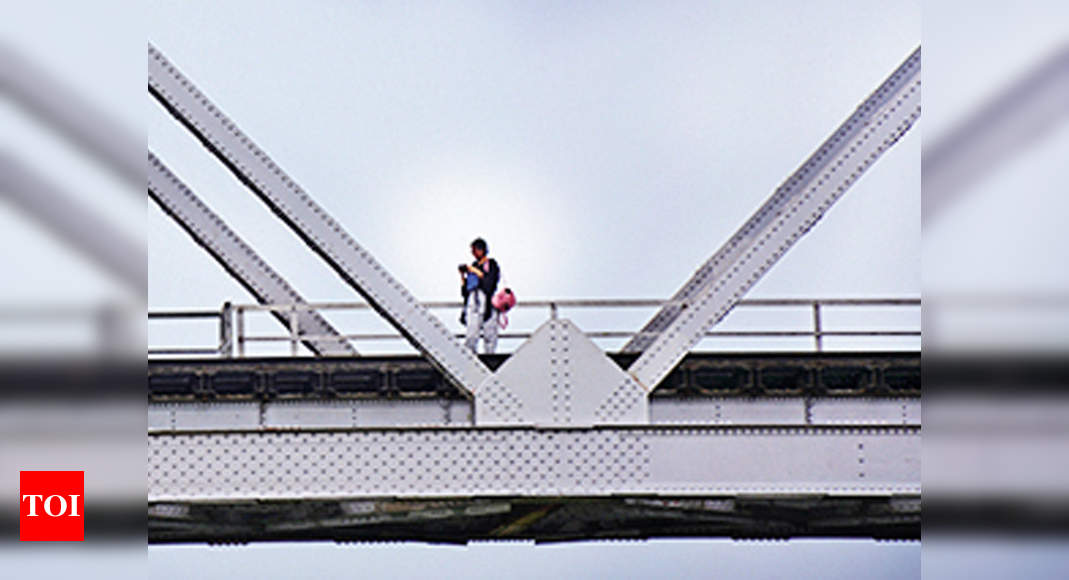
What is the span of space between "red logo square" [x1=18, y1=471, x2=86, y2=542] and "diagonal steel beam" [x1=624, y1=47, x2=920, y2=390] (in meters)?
8.16

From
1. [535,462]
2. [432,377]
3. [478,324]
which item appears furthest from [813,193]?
[478,324]

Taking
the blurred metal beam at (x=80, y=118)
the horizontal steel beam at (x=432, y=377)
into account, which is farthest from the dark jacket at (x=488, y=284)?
the blurred metal beam at (x=80, y=118)

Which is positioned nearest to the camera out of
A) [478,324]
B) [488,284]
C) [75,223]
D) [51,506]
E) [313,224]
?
[51,506]

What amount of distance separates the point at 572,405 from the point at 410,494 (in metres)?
1.34

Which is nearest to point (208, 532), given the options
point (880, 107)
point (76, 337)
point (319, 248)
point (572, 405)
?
point (319, 248)

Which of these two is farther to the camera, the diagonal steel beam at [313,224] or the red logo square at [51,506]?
the diagonal steel beam at [313,224]

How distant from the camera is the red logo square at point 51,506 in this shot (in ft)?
6.78

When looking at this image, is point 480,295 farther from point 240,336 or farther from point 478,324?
point 240,336

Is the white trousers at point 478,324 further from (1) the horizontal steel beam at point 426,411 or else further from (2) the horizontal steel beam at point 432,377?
(1) the horizontal steel beam at point 426,411

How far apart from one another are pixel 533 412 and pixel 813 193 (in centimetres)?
303

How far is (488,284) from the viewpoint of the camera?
14109mm

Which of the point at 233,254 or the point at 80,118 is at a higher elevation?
the point at 233,254

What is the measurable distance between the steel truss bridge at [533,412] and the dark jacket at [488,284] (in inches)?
40.6

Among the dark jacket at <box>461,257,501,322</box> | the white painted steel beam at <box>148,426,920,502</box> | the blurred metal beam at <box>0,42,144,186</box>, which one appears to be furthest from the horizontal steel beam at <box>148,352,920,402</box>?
the blurred metal beam at <box>0,42,144,186</box>
